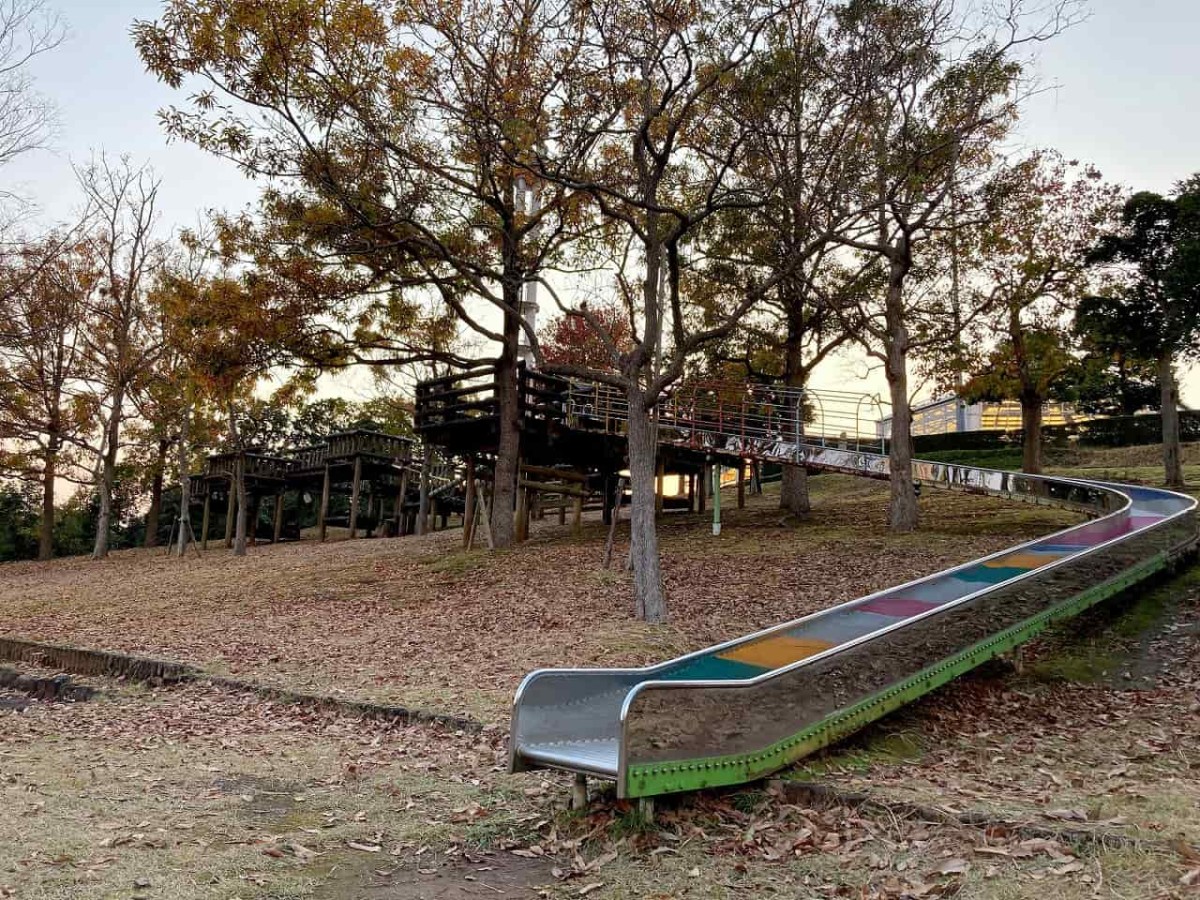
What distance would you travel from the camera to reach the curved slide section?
5414mm

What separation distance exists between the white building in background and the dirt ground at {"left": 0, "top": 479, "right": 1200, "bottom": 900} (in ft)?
71.1

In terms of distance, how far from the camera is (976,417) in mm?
41000

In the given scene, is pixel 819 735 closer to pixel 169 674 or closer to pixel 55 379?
pixel 169 674

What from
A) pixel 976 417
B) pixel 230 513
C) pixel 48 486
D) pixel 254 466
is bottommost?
pixel 230 513

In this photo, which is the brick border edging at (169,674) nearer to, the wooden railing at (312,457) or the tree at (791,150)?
the tree at (791,150)

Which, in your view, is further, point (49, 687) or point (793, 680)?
A: point (49, 687)

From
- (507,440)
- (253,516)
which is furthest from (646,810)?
(253,516)

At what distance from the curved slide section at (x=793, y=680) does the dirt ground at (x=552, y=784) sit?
32 cm

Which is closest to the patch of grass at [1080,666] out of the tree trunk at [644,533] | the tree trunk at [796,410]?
the tree trunk at [644,533]

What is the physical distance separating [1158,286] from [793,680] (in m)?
→ 12.9

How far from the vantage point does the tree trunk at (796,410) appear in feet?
65.9

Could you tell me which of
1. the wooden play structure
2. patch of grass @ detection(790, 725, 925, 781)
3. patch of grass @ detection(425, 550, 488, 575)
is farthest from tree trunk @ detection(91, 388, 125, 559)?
patch of grass @ detection(790, 725, 925, 781)

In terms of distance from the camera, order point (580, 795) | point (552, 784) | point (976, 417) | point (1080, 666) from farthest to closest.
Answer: point (976, 417)
point (1080, 666)
point (552, 784)
point (580, 795)

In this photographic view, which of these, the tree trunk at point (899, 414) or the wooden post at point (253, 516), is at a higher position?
the tree trunk at point (899, 414)
